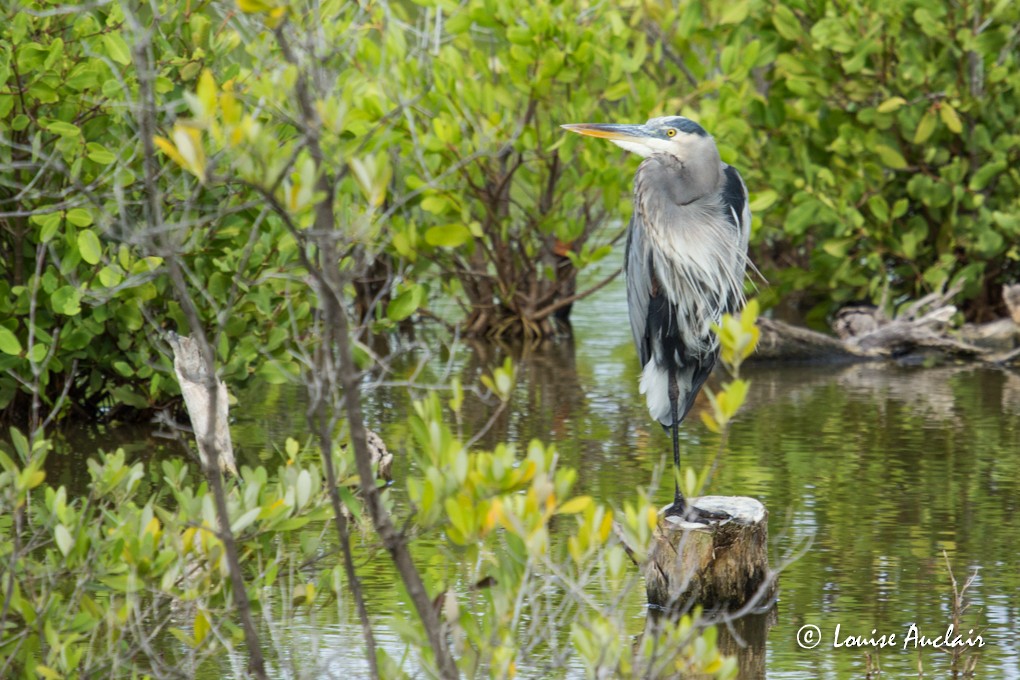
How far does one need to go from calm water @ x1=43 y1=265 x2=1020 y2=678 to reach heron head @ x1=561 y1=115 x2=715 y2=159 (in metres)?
1.56

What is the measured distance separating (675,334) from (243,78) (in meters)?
2.27

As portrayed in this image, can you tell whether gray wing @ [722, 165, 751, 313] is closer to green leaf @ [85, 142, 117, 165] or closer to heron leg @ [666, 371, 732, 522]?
heron leg @ [666, 371, 732, 522]

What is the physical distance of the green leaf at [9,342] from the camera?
Answer: 677 cm

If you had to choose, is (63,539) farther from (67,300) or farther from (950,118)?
(950,118)

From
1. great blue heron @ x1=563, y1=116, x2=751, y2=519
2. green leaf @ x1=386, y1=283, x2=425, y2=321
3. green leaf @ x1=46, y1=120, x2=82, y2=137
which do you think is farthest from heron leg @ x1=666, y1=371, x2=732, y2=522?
green leaf @ x1=46, y1=120, x2=82, y2=137

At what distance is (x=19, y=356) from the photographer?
23.1 ft

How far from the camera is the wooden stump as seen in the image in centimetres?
500

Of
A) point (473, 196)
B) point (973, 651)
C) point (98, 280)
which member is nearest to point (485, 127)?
point (473, 196)

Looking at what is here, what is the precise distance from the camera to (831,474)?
714 cm

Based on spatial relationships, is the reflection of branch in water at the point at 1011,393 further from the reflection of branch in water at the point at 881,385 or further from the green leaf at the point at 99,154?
the green leaf at the point at 99,154

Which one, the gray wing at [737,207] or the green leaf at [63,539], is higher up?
the gray wing at [737,207]

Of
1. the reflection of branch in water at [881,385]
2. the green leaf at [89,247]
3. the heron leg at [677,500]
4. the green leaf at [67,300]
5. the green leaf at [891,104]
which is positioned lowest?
the reflection of branch in water at [881,385]

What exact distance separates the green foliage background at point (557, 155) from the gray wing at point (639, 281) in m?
1.50

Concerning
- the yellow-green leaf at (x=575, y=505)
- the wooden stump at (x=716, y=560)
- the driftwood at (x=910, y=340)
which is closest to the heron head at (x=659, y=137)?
the wooden stump at (x=716, y=560)
